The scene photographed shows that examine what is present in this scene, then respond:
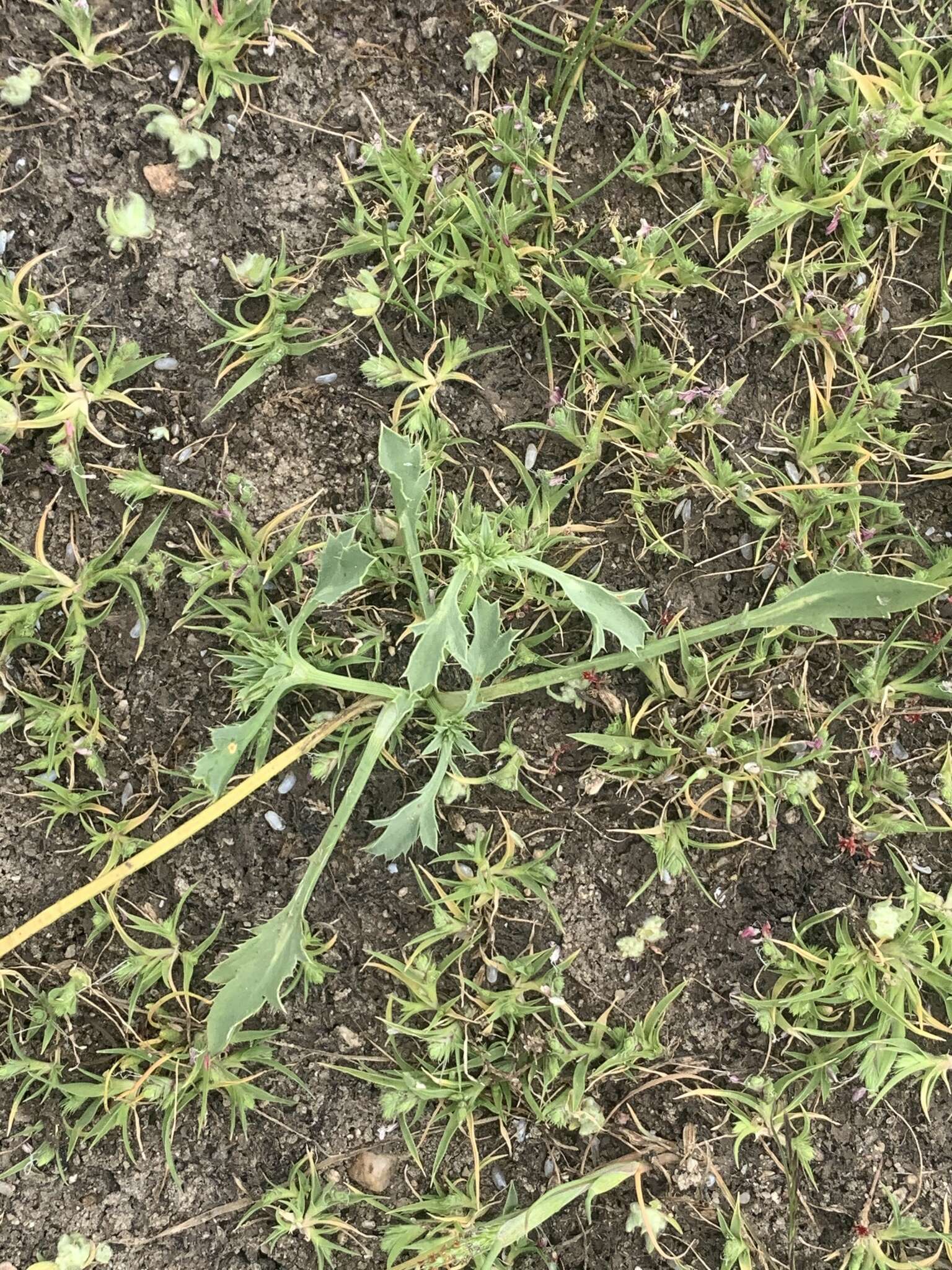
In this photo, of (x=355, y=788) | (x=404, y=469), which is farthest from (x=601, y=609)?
(x=355, y=788)

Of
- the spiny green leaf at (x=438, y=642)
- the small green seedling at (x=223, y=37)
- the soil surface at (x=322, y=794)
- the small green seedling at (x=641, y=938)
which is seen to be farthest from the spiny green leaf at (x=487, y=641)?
the small green seedling at (x=223, y=37)

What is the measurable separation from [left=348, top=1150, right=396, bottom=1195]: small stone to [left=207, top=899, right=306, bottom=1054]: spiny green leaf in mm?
417

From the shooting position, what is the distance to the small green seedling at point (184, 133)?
1.76m

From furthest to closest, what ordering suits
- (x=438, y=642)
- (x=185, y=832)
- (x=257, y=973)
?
(x=185, y=832) → (x=257, y=973) → (x=438, y=642)

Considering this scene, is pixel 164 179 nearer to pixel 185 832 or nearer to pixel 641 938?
pixel 185 832

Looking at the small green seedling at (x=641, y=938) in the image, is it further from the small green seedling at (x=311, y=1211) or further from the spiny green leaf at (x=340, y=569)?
the spiny green leaf at (x=340, y=569)

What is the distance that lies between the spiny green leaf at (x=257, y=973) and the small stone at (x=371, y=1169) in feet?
1.37

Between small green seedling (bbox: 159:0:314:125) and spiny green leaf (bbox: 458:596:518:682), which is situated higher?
small green seedling (bbox: 159:0:314:125)

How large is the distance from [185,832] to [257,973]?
11.7 inches

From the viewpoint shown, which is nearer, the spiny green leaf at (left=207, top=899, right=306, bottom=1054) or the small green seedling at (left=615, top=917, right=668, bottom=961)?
the spiny green leaf at (left=207, top=899, right=306, bottom=1054)

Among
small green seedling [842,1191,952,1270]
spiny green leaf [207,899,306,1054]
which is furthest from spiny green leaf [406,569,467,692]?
small green seedling [842,1191,952,1270]

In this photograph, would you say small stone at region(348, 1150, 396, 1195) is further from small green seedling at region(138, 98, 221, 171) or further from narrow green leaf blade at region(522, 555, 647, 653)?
small green seedling at region(138, 98, 221, 171)

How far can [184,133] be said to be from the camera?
1769mm

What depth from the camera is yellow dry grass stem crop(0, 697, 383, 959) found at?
5.52 feet
